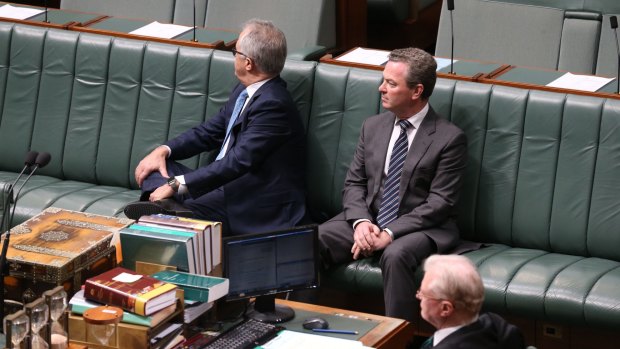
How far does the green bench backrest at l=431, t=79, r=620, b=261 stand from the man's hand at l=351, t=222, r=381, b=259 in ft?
1.53

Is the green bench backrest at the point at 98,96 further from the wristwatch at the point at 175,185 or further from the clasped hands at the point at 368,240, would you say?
the clasped hands at the point at 368,240

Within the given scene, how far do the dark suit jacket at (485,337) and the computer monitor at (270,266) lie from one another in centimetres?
74

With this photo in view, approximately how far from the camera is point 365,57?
5.68 meters

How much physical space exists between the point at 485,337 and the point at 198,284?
0.93 metres

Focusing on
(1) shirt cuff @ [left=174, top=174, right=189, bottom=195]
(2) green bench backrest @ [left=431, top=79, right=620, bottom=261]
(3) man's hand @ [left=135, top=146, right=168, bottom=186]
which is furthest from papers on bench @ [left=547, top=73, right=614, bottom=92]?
(3) man's hand @ [left=135, top=146, right=168, bottom=186]

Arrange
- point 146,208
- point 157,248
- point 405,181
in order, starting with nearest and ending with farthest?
point 157,248
point 405,181
point 146,208

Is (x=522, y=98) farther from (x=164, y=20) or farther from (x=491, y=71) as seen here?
(x=164, y=20)

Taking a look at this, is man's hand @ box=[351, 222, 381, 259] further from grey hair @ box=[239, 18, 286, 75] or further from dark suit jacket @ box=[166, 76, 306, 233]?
grey hair @ box=[239, 18, 286, 75]

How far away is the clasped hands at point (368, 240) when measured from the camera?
4.93 metres

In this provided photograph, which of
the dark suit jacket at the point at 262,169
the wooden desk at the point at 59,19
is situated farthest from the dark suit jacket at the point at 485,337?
the wooden desk at the point at 59,19

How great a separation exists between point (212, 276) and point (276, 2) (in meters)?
3.02

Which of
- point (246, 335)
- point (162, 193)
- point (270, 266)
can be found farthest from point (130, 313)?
point (162, 193)

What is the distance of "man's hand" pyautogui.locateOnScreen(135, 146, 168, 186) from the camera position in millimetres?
5488

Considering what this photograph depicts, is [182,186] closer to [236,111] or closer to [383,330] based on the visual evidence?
[236,111]
